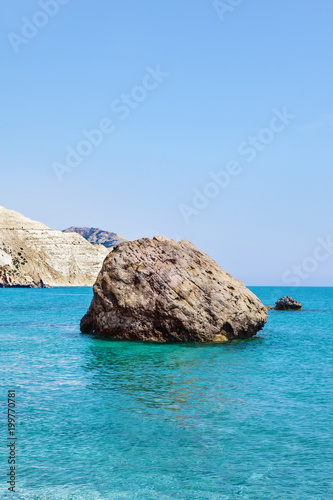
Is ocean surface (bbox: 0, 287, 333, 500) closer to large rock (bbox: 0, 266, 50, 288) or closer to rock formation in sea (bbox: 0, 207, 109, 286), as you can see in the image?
large rock (bbox: 0, 266, 50, 288)

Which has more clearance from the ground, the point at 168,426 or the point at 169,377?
the point at 168,426

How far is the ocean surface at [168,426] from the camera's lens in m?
11.5

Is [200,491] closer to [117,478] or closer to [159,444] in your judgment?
[117,478]

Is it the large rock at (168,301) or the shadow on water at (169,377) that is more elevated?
the large rock at (168,301)

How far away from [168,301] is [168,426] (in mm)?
18070

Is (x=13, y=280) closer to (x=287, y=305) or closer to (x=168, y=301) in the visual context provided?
(x=287, y=305)

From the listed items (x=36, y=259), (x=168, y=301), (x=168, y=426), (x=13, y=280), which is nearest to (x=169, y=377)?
(x=168, y=426)

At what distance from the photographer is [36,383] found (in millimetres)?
21641

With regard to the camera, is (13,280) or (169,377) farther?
(13,280)

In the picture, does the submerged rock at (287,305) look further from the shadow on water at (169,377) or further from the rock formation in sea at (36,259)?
the rock formation in sea at (36,259)

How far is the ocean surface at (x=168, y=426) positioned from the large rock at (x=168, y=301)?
4.15m

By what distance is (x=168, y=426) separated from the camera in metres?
15.5

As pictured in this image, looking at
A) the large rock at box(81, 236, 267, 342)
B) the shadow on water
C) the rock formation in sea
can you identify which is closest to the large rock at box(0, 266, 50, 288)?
the rock formation in sea

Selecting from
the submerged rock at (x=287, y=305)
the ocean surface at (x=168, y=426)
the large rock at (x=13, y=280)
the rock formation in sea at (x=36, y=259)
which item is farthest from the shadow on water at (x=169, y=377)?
the rock formation in sea at (x=36, y=259)
